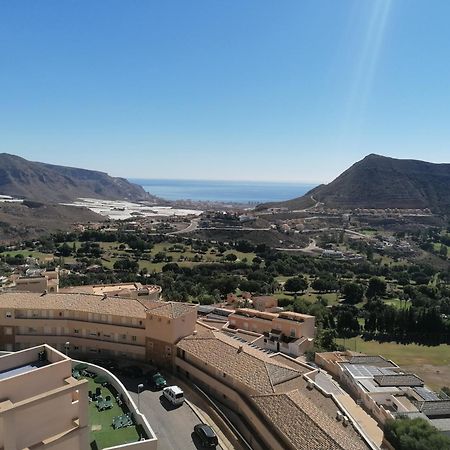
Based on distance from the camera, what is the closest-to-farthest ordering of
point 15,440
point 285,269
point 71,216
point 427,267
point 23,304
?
1. point 15,440
2. point 23,304
3. point 285,269
4. point 427,267
5. point 71,216

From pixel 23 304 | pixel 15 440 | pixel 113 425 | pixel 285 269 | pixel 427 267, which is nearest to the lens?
pixel 15 440

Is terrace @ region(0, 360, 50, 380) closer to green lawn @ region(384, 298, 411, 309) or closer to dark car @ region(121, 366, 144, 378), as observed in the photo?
dark car @ region(121, 366, 144, 378)

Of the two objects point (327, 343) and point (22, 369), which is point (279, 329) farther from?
point (22, 369)

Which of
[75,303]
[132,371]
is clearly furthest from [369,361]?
[75,303]

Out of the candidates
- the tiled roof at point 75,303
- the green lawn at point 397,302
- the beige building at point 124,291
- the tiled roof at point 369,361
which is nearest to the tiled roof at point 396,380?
the tiled roof at point 369,361

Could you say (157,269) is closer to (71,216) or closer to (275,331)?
(275,331)

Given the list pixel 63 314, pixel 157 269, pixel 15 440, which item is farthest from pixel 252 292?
pixel 15 440
